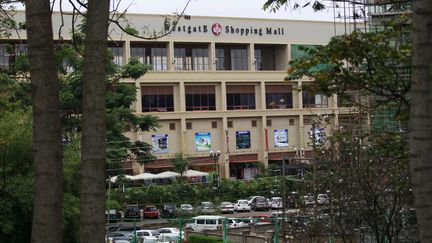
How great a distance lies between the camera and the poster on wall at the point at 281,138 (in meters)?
65.8

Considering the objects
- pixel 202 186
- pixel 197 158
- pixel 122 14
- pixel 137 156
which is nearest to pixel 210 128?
pixel 197 158

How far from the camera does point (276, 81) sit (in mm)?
65500

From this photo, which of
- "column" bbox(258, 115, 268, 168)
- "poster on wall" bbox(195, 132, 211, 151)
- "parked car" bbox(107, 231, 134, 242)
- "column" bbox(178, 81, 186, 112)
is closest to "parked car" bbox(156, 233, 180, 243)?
"parked car" bbox(107, 231, 134, 242)

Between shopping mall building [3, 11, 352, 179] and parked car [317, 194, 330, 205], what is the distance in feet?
131

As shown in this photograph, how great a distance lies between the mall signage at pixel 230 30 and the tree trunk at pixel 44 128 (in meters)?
55.8

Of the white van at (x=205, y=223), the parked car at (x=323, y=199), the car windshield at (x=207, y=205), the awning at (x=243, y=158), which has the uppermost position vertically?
the awning at (x=243, y=158)

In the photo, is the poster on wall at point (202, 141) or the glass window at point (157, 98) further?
the poster on wall at point (202, 141)

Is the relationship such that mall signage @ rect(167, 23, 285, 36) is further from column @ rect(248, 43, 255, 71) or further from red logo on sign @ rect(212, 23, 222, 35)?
column @ rect(248, 43, 255, 71)

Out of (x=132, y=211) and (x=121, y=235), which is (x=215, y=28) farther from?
(x=121, y=235)

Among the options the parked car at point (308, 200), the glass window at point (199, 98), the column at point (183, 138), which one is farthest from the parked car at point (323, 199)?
the glass window at point (199, 98)

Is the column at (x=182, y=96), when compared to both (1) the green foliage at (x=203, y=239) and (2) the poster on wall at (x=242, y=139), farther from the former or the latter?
(1) the green foliage at (x=203, y=239)

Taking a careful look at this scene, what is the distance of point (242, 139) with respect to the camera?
6400 cm

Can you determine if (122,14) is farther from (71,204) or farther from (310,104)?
(310,104)

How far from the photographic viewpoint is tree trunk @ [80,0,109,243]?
14.8 ft
